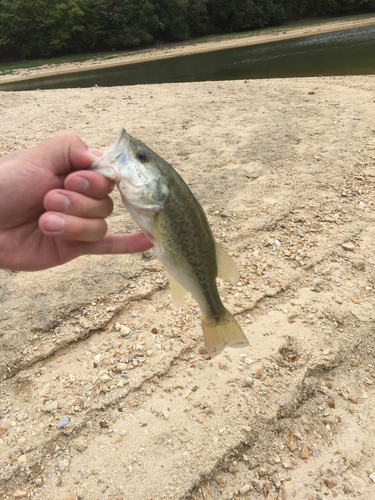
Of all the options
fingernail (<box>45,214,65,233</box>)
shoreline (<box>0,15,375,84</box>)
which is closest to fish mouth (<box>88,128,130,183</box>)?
fingernail (<box>45,214,65,233</box>)

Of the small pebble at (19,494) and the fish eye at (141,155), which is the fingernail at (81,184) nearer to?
the fish eye at (141,155)

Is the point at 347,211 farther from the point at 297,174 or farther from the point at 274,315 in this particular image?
the point at 274,315

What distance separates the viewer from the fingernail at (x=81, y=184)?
6.11 ft

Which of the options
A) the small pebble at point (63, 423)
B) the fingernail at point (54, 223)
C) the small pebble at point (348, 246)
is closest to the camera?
the fingernail at point (54, 223)

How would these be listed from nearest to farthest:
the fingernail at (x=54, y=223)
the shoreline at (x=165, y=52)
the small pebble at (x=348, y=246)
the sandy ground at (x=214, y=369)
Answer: the fingernail at (x=54, y=223) → the sandy ground at (x=214, y=369) → the small pebble at (x=348, y=246) → the shoreline at (x=165, y=52)

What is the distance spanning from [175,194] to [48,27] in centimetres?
6036

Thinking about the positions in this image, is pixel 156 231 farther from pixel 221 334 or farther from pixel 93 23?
pixel 93 23

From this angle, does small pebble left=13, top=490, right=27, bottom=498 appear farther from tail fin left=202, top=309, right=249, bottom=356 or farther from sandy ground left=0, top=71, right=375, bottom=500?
Answer: tail fin left=202, top=309, right=249, bottom=356

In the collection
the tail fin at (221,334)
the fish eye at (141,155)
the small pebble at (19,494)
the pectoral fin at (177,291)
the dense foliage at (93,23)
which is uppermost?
the dense foliage at (93,23)

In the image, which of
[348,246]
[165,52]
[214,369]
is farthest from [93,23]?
[214,369]

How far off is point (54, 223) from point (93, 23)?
60293mm

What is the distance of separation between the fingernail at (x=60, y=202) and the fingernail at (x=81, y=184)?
3.2 inches

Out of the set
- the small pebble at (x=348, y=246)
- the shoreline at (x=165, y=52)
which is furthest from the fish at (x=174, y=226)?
the shoreline at (x=165, y=52)

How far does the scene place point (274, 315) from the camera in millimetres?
3445
